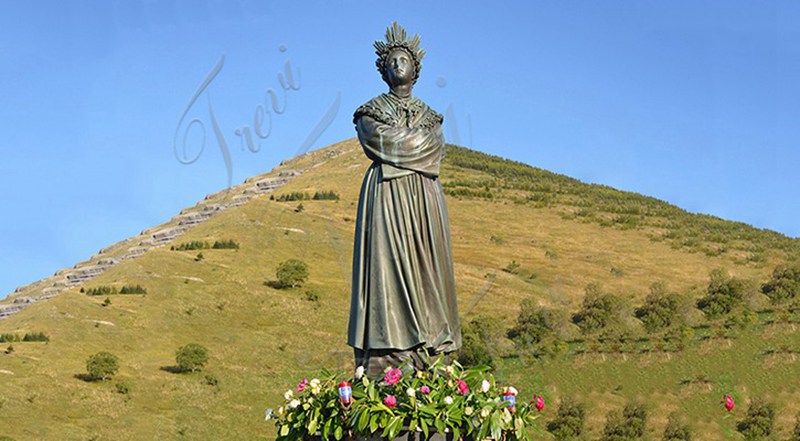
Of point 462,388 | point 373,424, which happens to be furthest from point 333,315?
point 373,424

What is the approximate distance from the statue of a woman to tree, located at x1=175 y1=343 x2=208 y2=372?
35.6m

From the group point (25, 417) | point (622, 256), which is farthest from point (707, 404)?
point (622, 256)

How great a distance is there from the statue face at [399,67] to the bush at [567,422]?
22.2 meters

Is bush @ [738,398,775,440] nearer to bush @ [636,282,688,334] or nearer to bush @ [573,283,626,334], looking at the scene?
bush @ [636,282,688,334]

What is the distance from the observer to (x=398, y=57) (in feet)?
35.7

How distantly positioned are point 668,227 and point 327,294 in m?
35.2

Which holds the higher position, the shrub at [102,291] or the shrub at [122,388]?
the shrub at [102,291]

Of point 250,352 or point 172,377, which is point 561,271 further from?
point 172,377

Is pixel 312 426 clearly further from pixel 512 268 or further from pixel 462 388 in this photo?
pixel 512 268

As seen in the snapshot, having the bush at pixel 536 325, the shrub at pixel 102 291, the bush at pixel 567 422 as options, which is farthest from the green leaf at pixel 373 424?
the shrub at pixel 102 291

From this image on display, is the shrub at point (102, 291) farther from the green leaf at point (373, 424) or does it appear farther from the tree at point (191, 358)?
the green leaf at point (373, 424)

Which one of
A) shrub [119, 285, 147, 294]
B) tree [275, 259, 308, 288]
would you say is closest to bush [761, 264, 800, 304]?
tree [275, 259, 308, 288]

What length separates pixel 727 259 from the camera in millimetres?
64938

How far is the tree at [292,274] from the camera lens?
5741 cm
